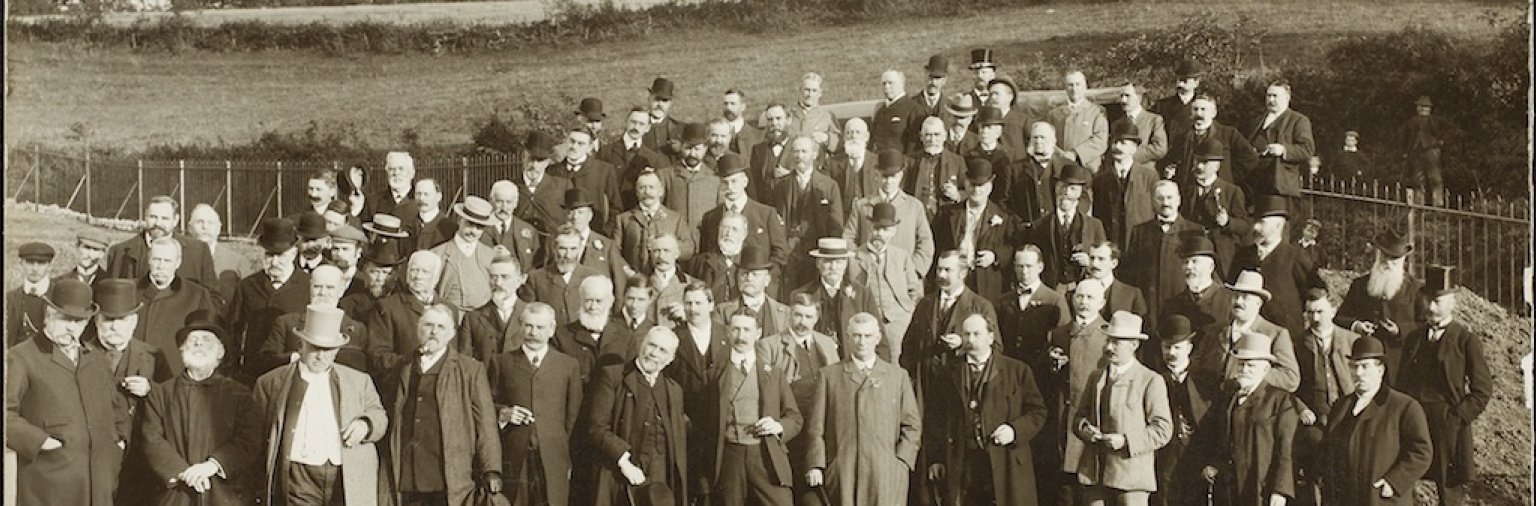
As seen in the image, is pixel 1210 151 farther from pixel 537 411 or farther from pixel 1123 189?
pixel 537 411

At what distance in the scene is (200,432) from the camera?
345 inches

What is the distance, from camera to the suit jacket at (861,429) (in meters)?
8.73

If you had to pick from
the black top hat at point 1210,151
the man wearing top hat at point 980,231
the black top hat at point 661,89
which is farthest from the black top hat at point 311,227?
the black top hat at point 1210,151

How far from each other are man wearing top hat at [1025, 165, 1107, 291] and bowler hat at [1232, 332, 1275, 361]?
0.84 meters

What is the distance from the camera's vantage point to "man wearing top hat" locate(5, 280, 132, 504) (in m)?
8.86

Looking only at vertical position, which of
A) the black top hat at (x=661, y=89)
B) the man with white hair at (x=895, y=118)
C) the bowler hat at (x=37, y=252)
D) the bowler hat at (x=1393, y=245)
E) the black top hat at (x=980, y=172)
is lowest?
the bowler hat at (x=1393, y=245)

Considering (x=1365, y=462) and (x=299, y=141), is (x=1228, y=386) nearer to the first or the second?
(x=1365, y=462)

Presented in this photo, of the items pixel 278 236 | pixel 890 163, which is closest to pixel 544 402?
pixel 278 236

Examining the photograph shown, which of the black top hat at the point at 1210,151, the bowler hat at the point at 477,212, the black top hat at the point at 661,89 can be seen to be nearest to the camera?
the bowler hat at the point at 477,212

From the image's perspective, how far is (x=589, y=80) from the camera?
10.4 m

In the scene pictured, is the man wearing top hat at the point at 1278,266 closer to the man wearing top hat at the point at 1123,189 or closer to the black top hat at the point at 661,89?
the man wearing top hat at the point at 1123,189

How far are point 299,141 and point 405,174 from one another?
2.66ft

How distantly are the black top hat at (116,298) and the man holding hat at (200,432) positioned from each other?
1.53 feet

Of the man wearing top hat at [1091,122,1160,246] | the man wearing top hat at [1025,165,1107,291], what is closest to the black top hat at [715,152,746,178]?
the man wearing top hat at [1025,165,1107,291]
